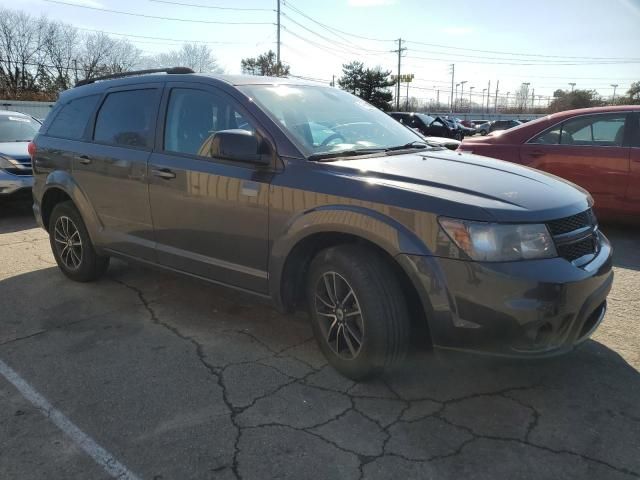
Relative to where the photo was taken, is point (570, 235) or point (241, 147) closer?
point (570, 235)

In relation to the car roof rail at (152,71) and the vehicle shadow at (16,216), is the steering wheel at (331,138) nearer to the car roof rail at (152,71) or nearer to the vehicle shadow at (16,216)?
the car roof rail at (152,71)

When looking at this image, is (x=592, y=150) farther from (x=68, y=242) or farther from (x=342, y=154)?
(x=68, y=242)

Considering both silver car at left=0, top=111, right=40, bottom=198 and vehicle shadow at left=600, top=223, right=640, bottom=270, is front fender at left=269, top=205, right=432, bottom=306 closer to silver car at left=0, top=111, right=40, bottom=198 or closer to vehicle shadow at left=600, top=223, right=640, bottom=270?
vehicle shadow at left=600, top=223, right=640, bottom=270

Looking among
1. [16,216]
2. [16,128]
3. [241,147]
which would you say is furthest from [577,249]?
[16,128]

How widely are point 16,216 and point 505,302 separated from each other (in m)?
8.11

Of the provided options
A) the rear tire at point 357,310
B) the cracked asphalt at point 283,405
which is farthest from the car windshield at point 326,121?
the cracked asphalt at point 283,405

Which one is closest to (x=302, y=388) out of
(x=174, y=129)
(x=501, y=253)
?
(x=501, y=253)

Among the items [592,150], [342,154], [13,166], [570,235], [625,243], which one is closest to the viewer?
[570,235]

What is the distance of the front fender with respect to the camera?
2.67 meters

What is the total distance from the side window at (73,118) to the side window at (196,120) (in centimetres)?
116

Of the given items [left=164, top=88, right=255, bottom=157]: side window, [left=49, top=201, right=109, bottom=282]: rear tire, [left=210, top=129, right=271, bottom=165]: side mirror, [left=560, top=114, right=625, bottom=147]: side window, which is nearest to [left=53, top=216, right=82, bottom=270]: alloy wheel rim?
[left=49, top=201, right=109, bottom=282]: rear tire

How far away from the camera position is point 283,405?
288cm

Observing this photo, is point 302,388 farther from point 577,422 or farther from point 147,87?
point 147,87

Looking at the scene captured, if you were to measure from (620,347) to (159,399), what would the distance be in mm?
2887
